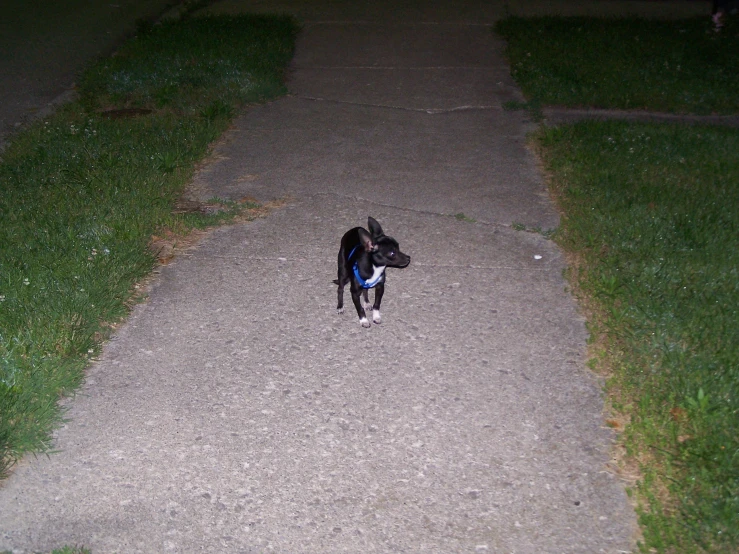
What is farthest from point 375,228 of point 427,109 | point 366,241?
point 427,109

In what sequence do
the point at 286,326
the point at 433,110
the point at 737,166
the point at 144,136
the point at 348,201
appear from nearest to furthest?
1. the point at 286,326
2. the point at 348,201
3. the point at 737,166
4. the point at 144,136
5. the point at 433,110

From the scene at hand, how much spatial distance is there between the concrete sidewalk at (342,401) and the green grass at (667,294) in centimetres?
19

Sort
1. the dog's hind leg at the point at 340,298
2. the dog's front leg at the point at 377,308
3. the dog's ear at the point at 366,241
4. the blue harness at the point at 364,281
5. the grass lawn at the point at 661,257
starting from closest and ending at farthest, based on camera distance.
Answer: the grass lawn at the point at 661,257 → the dog's ear at the point at 366,241 → the blue harness at the point at 364,281 → the dog's front leg at the point at 377,308 → the dog's hind leg at the point at 340,298

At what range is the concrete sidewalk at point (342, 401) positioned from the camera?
348 centimetres

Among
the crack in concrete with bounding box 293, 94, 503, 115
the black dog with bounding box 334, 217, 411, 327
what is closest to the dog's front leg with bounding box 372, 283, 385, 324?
the black dog with bounding box 334, 217, 411, 327

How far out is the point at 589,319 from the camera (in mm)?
5090

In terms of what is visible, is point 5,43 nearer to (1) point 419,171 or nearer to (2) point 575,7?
(1) point 419,171

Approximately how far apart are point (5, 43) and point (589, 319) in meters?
A: 12.3

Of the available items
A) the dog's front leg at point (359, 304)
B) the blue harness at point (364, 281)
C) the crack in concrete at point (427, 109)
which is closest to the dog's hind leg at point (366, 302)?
the dog's front leg at point (359, 304)

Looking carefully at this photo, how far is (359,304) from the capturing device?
16.4ft

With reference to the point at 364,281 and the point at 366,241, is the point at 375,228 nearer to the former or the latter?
the point at 366,241

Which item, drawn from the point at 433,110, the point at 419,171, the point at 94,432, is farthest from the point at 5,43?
the point at 94,432

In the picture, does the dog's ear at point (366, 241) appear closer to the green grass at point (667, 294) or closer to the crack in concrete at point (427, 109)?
the green grass at point (667, 294)

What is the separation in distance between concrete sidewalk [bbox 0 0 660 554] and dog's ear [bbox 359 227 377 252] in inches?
24.6
